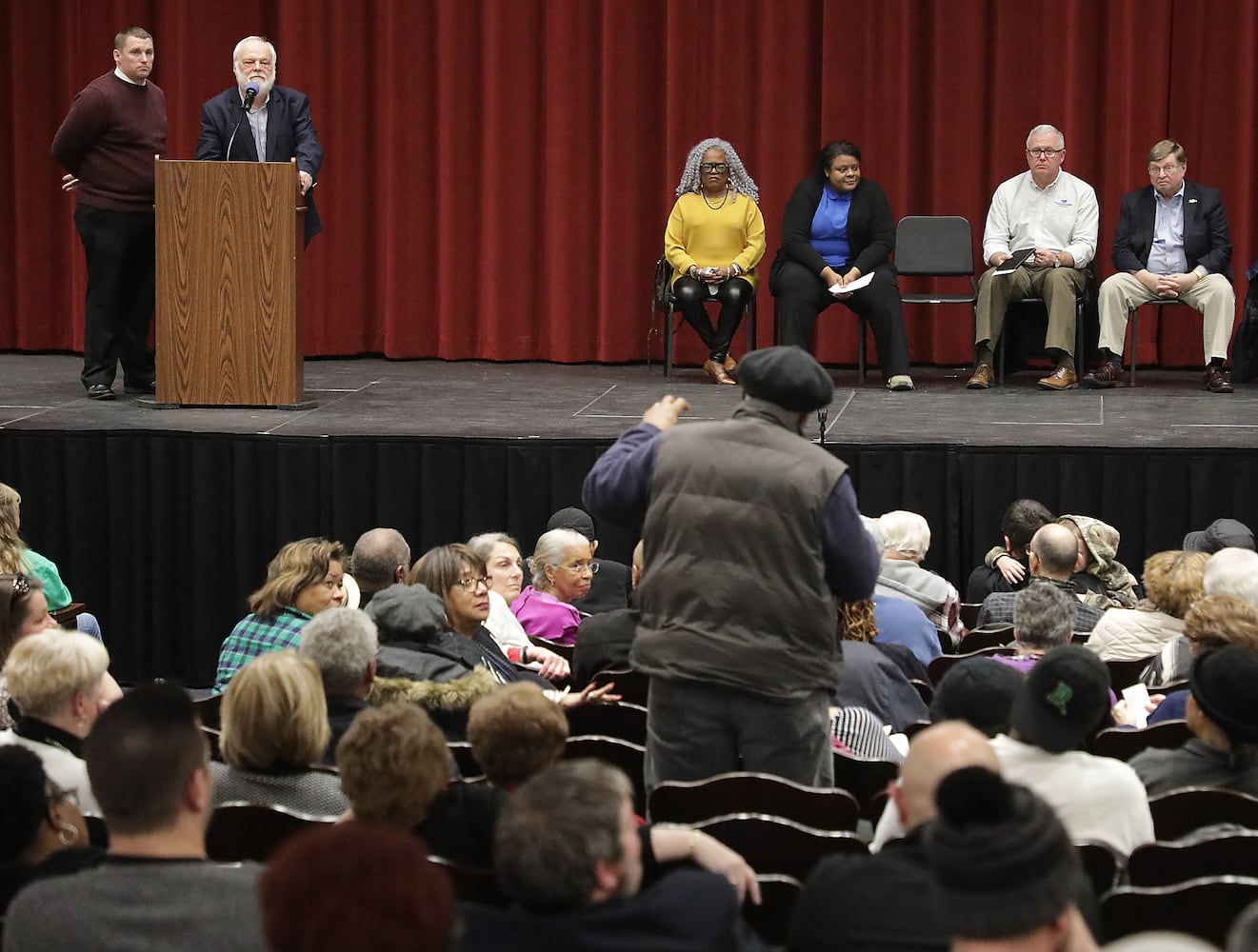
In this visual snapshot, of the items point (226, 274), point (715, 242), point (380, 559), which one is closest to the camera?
point (380, 559)

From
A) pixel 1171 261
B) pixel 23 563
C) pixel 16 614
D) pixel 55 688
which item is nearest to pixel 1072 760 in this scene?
pixel 55 688

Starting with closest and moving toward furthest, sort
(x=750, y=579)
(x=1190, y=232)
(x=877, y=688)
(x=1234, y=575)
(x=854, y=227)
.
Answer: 1. (x=750, y=579)
2. (x=877, y=688)
3. (x=1234, y=575)
4. (x=1190, y=232)
5. (x=854, y=227)

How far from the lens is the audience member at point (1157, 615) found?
422 centimetres

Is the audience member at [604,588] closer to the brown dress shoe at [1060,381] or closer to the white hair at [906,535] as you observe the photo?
the white hair at [906,535]

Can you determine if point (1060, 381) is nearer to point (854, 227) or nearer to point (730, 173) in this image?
point (854, 227)

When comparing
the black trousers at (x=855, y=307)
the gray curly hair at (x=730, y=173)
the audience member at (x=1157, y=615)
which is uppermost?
the gray curly hair at (x=730, y=173)

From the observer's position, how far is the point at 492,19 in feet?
30.3

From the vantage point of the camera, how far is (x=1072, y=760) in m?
2.90

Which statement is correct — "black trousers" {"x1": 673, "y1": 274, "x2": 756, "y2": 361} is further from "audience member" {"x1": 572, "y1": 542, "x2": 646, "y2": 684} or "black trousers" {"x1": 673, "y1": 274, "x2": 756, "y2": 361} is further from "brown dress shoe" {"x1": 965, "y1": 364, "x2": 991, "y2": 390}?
"audience member" {"x1": 572, "y1": 542, "x2": 646, "y2": 684}

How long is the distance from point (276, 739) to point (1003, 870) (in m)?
1.54

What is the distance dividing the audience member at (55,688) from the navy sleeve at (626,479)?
989 millimetres

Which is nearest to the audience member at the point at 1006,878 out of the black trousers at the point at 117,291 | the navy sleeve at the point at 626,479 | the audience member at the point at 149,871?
the audience member at the point at 149,871

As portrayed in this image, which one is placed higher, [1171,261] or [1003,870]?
[1171,261]

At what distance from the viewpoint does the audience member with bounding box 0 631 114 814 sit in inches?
123
